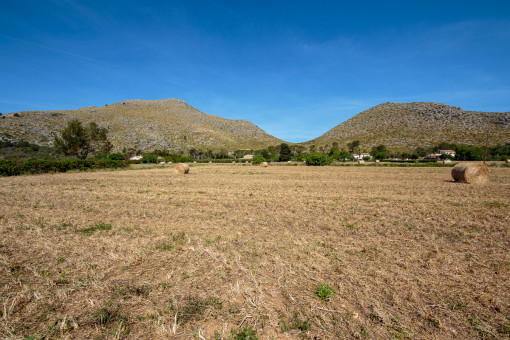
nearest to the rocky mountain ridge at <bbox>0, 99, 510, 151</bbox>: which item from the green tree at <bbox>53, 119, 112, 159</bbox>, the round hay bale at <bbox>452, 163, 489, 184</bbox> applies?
the green tree at <bbox>53, 119, 112, 159</bbox>

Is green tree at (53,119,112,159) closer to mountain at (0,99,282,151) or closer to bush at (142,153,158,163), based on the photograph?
bush at (142,153,158,163)

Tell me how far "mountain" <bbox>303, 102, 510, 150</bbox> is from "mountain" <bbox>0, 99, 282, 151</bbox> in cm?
6545

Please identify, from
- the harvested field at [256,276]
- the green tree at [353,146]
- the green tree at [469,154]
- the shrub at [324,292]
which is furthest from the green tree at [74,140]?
the green tree at [469,154]

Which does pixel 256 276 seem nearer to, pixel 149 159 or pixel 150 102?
pixel 149 159

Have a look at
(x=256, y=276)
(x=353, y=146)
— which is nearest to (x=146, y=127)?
(x=353, y=146)

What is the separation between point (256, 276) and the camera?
498cm

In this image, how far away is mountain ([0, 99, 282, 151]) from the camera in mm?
94562

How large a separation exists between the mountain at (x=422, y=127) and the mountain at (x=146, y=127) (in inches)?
2577

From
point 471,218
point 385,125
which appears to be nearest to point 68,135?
point 471,218

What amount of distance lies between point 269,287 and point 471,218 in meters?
9.62

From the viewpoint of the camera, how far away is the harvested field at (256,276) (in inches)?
139

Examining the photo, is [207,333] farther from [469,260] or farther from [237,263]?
[469,260]

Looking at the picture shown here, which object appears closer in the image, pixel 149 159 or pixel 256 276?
pixel 256 276

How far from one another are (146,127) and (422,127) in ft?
513
